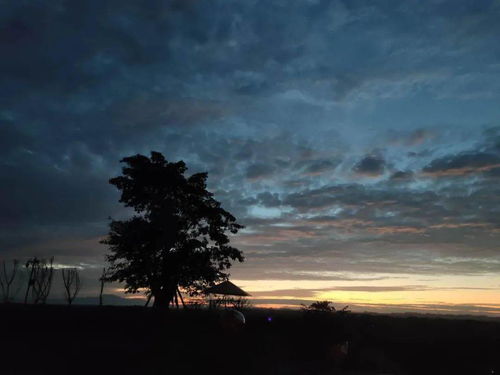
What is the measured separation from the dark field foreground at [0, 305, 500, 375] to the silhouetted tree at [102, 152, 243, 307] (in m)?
4.68

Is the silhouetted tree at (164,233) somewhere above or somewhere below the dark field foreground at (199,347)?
above

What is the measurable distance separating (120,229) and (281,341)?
18.1 metres

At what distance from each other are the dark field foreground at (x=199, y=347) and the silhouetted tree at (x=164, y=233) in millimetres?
4679

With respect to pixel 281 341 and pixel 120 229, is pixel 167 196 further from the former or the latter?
pixel 281 341

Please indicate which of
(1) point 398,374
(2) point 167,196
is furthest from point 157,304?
(1) point 398,374

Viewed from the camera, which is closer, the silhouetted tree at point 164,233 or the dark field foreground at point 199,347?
the dark field foreground at point 199,347

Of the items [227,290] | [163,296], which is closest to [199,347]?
[227,290]

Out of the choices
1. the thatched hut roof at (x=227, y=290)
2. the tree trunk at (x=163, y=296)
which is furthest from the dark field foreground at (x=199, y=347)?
the tree trunk at (x=163, y=296)

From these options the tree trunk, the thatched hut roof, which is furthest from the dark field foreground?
the tree trunk

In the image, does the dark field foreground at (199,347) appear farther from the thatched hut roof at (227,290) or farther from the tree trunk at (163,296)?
the tree trunk at (163,296)

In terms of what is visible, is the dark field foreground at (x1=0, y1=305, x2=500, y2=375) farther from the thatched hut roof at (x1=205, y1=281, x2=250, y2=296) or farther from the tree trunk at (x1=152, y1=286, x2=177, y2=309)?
the tree trunk at (x1=152, y1=286, x2=177, y2=309)

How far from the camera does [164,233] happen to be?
4341cm

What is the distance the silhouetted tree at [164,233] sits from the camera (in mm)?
43500

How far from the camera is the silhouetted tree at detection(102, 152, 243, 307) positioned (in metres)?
43.5
